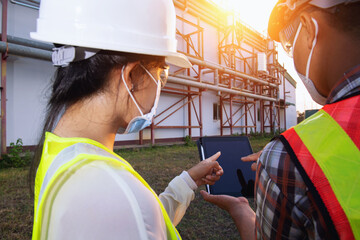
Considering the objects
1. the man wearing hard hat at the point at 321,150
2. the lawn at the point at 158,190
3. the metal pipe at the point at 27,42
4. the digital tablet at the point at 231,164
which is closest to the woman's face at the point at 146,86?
the man wearing hard hat at the point at 321,150

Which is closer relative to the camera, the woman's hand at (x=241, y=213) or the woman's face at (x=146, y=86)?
the woman's face at (x=146, y=86)

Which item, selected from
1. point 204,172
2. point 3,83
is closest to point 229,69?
point 3,83

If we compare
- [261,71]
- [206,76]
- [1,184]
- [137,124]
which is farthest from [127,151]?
[261,71]

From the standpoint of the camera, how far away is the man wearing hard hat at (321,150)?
56cm

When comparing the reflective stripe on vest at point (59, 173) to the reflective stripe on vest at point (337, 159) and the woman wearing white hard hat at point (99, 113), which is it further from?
the reflective stripe on vest at point (337, 159)

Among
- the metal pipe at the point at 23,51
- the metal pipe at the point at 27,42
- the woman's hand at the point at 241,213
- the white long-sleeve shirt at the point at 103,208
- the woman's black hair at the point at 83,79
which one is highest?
the metal pipe at the point at 27,42

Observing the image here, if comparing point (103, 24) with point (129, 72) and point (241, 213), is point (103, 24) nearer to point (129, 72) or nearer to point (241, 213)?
point (129, 72)

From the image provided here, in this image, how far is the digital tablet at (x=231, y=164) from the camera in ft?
5.78

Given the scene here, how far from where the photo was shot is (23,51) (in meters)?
5.43

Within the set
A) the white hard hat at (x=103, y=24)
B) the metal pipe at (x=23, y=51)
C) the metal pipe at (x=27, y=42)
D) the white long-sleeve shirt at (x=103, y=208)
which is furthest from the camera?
the metal pipe at (x=27, y=42)

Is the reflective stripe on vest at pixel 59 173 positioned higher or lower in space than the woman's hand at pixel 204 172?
higher

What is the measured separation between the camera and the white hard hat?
75cm

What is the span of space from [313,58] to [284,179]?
467 millimetres

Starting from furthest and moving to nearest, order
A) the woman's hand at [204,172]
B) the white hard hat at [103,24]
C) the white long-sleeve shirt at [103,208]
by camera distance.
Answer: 1. the woman's hand at [204,172]
2. the white hard hat at [103,24]
3. the white long-sleeve shirt at [103,208]
